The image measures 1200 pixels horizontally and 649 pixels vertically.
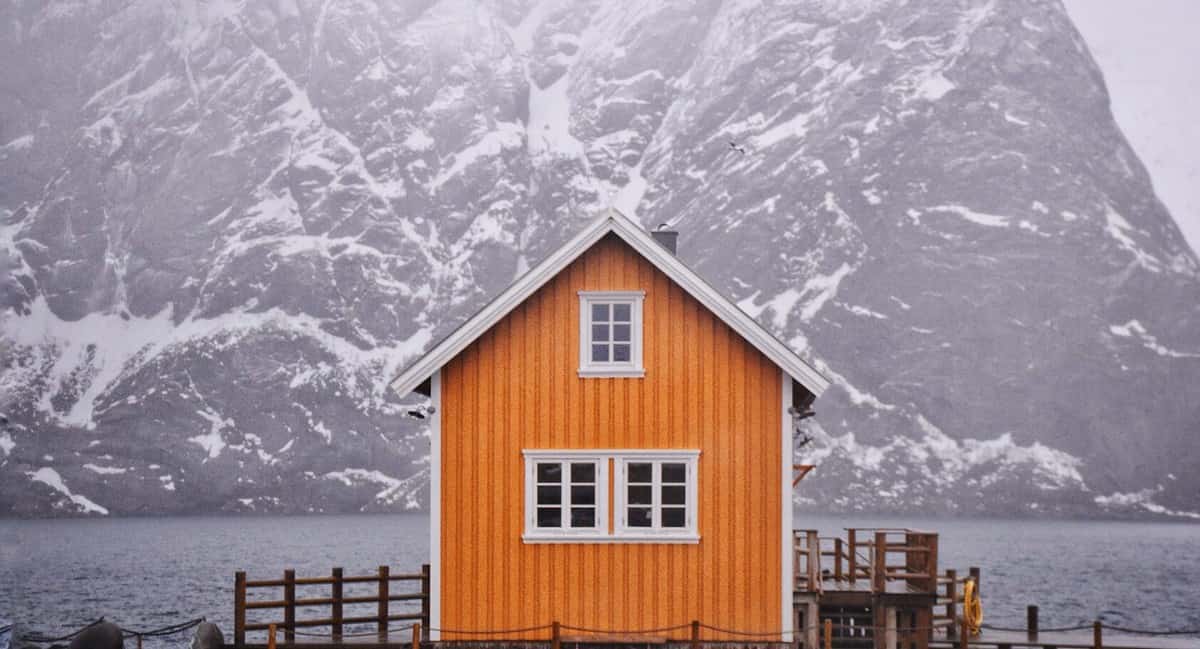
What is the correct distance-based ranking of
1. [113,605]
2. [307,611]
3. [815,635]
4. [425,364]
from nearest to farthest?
[425,364]
[815,635]
[307,611]
[113,605]

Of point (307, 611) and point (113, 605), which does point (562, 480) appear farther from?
point (113, 605)

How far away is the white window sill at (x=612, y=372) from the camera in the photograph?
29797 mm

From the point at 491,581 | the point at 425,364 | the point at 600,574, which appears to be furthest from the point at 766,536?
the point at 425,364

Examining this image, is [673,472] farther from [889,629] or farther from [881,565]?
[889,629]

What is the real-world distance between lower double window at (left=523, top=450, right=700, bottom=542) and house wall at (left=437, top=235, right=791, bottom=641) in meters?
0.22

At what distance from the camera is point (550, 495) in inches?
1164

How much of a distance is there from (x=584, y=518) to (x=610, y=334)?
360cm

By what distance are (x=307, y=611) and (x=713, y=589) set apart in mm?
47543

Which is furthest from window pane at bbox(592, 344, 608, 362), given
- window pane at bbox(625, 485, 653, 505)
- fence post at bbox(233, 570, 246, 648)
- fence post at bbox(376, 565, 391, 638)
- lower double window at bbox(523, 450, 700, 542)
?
fence post at bbox(233, 570, 246, 648)

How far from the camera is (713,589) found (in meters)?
29.3

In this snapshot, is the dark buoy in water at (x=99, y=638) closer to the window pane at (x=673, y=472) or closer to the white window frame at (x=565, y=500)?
the white window frame at (x=565, y=500)

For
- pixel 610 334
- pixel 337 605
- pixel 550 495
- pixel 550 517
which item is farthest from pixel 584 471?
pixel 337 605

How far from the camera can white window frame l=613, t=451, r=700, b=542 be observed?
2930 cm

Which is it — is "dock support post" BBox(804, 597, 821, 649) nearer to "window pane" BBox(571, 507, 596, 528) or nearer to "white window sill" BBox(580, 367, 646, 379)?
"window pane" BBox(571, 507, 596, 528)
